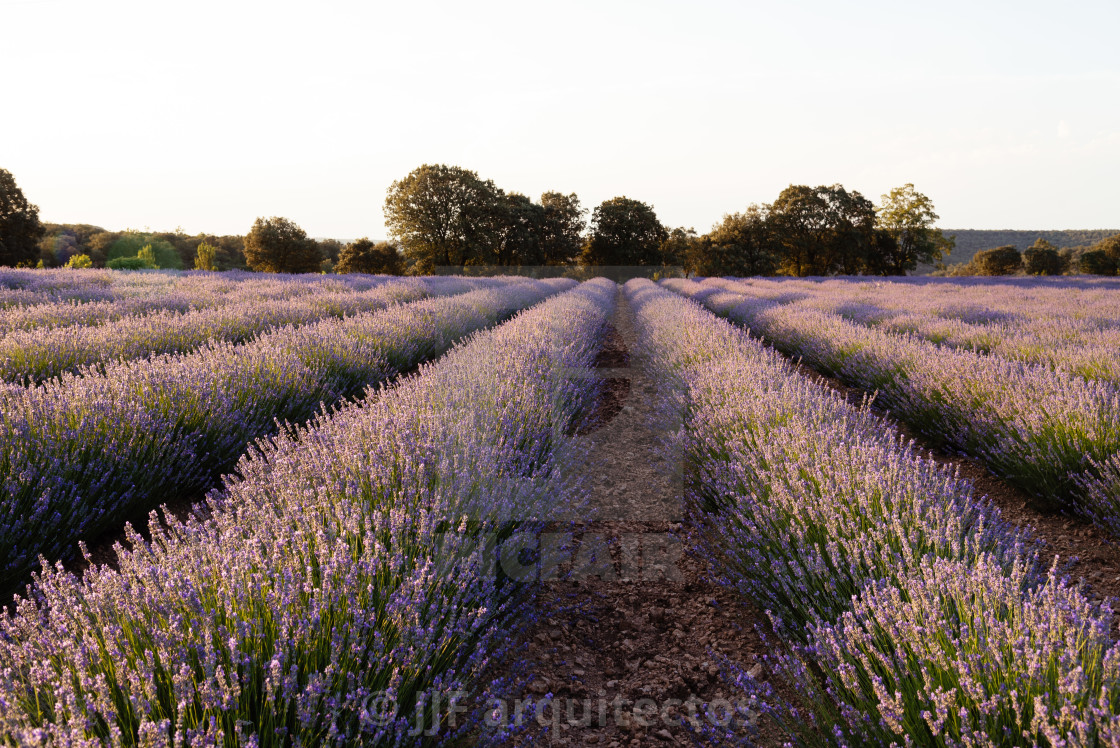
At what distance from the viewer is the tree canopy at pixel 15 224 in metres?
26.7

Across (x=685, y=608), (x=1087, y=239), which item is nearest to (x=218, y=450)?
(x=685, y=608)

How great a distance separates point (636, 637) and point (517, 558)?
56 centimetres

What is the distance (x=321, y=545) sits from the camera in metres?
1.51

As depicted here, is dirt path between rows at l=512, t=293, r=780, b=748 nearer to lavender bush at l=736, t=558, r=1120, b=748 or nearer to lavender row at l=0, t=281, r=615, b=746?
lavender row at l=0, t=281, r=615, b=746

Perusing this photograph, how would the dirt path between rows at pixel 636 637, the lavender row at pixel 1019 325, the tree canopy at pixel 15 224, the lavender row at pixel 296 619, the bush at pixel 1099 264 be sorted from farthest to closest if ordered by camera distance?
the bush at pixel 1099 264 < the tree canopy at pixel 15 224 < the lavender row at pixel 1019 325 < the dirt path between rows at pixel 636 637 < the lavender row at pixel 296 619

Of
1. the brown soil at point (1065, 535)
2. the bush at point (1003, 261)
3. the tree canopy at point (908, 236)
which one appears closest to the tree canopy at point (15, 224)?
the brown soil at point (1065, 535)

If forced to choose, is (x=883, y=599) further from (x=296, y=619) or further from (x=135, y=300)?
(x=135, y=300)

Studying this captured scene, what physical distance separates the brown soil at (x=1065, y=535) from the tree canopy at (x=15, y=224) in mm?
37803

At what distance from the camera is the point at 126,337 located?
187 inches

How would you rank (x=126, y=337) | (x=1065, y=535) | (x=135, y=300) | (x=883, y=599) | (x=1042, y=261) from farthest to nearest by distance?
(x=1042, y=261)
(x=135, y=300)
(x=126, y=337)
(x=1065, y=535)
(x=883, y=599)

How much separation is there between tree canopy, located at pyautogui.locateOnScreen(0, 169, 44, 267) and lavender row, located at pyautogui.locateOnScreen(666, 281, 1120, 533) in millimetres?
37035

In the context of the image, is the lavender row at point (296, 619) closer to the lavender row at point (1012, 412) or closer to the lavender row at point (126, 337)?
the lavender row at point (126, 337)

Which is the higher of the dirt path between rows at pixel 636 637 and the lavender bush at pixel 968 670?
the lavender bush at pixel 968 670

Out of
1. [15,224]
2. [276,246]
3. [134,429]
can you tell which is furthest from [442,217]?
[134,429]
